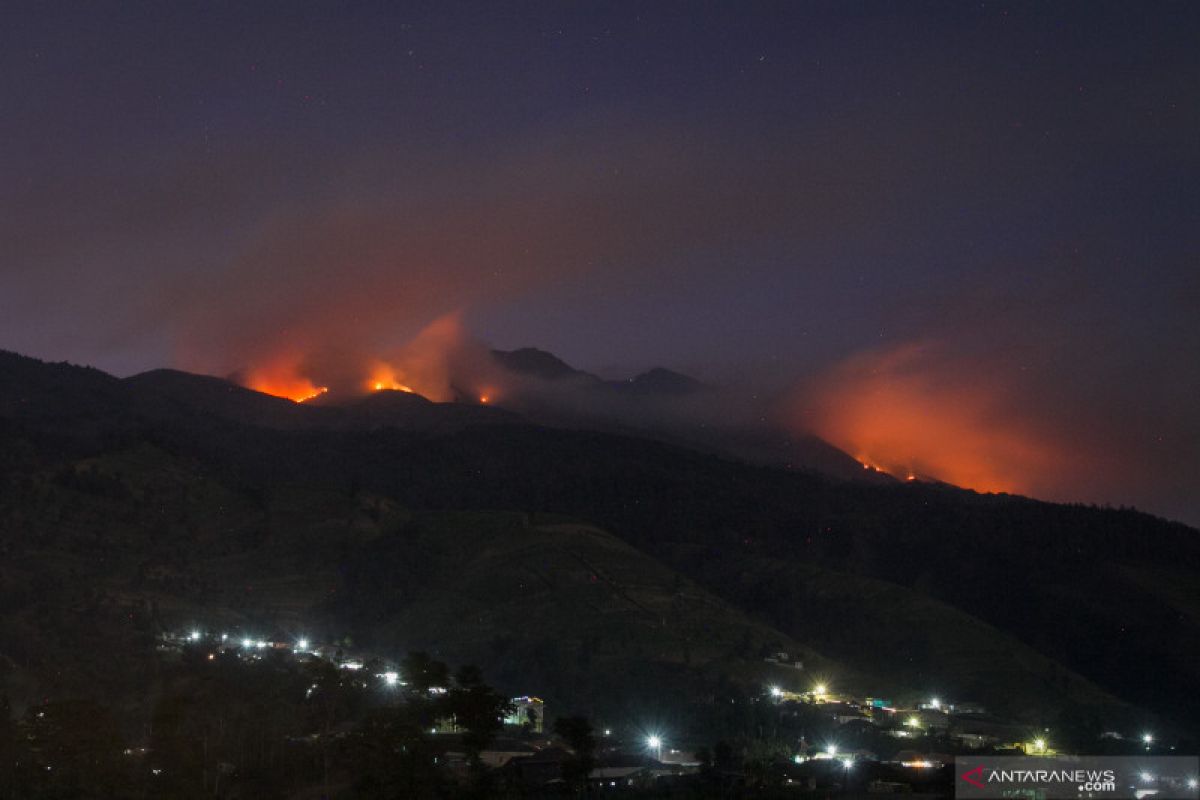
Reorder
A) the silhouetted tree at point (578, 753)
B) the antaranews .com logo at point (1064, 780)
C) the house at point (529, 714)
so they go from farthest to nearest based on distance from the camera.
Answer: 1. the house at point (529, 714)
2. the silhouetted tree at point (578, 753)
3. the antaranews .com logo at point (1064, 780)

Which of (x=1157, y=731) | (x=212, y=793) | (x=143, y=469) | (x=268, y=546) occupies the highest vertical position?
(x=143, y=469)

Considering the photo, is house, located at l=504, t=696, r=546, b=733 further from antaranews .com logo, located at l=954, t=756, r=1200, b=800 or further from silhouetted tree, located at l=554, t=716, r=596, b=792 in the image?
antaranews .com logo, located at l=954, t=756, r=1200, b=800

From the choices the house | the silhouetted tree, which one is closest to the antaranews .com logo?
the silhouetted tree

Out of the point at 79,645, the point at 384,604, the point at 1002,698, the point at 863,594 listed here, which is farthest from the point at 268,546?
the point at 1002,698

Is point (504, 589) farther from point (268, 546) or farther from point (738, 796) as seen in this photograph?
point (738, 796)

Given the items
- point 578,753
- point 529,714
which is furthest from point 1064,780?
point 529,714

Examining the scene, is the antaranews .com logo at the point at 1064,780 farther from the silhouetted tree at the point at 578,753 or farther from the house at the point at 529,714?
the house at the point at 529,714

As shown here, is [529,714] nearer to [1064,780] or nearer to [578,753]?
[578,753]

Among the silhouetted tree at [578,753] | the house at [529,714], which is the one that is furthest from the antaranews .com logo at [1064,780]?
the house at [529,714]
